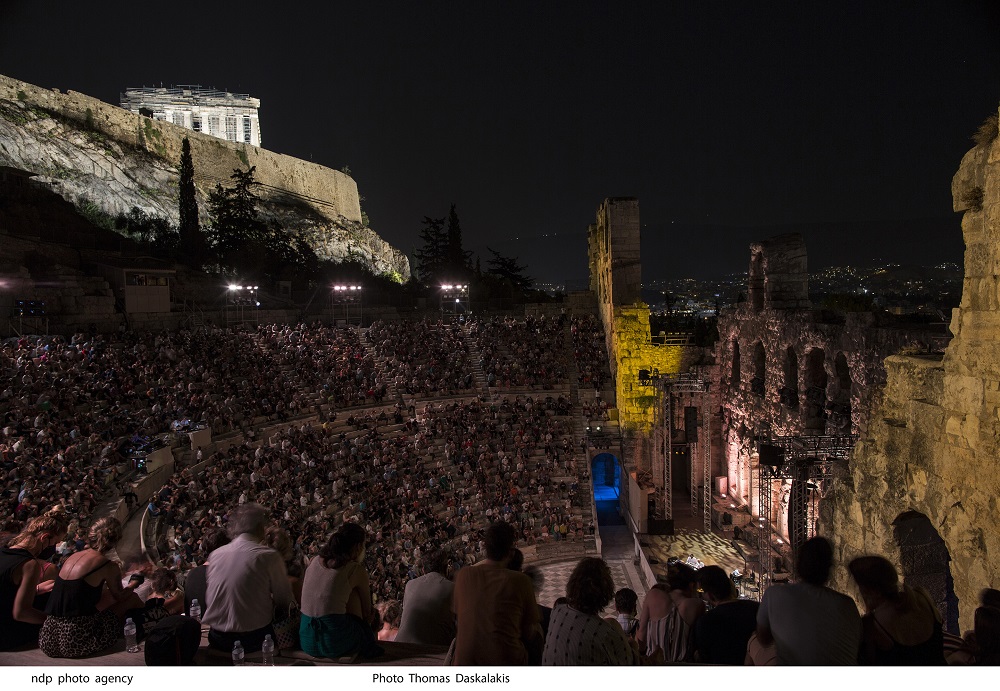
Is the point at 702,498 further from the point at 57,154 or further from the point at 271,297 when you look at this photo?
the point at 57,154

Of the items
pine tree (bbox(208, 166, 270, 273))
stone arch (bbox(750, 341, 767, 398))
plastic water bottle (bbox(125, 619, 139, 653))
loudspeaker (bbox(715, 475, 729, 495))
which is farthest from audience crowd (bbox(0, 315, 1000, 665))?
pine tree (bbox(208, 166, 270, 273))

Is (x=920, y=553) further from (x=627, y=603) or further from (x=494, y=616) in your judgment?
(x=494, y=616)


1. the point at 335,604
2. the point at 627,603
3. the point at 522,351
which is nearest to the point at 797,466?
the point at 627,603

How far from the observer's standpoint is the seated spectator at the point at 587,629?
3760 millimetres

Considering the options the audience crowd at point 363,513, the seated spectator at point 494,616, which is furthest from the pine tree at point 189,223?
the seated spectator at point 494,616

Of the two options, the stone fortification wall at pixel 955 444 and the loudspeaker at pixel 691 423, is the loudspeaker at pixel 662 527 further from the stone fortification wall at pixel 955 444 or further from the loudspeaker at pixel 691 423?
the stone fortification wall at pixel 955 444

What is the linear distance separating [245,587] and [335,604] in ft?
1.92

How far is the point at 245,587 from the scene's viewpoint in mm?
4480

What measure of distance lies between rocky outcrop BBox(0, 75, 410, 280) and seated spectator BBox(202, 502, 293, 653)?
4643 centimetres

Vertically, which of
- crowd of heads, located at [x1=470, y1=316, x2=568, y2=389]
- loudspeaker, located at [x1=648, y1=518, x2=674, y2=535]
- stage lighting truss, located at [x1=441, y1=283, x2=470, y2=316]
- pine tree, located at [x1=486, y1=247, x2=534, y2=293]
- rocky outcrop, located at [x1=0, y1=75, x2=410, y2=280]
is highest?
rocky outcrop, located at [x1=0, y1=75, x2=410, y2=280]

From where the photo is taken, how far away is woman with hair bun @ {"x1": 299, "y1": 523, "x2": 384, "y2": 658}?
4.53m

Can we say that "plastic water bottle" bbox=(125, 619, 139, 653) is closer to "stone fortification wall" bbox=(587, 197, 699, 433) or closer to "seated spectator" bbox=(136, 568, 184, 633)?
"seated spectator" bbox=(136, 568, 184, 633)

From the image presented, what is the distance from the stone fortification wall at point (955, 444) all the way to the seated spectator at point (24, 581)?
7167 mm

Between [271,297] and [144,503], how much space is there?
72.6ft
